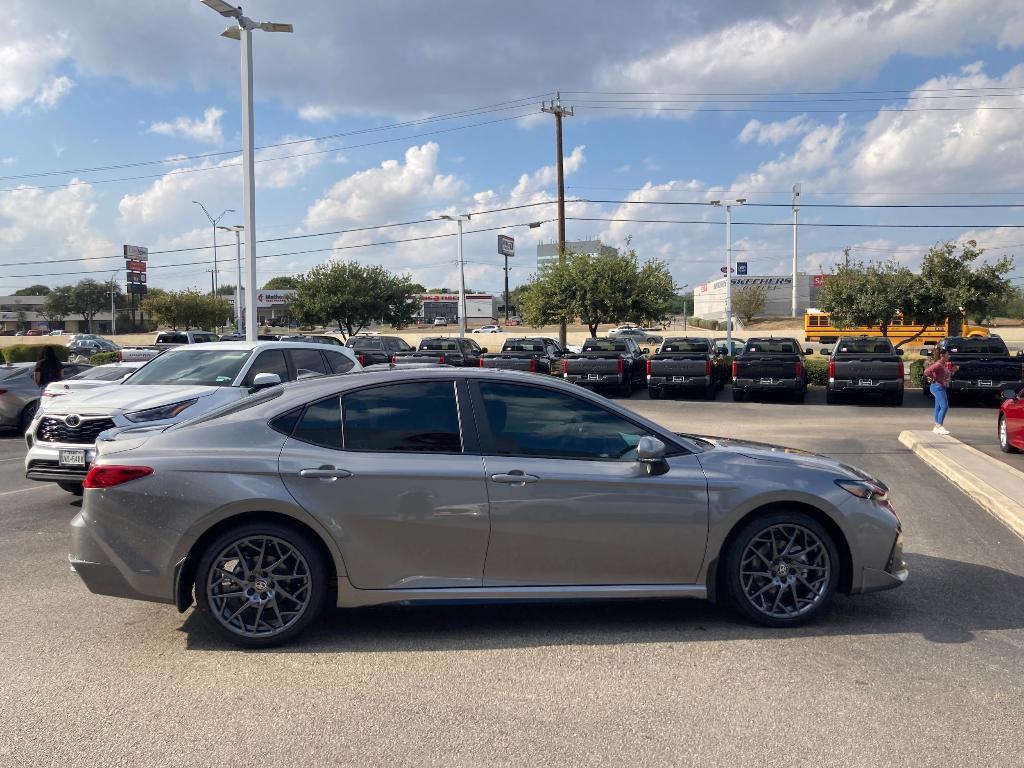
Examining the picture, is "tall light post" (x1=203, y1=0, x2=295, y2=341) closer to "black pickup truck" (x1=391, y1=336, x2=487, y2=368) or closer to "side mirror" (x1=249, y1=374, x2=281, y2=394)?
"black pickup truck" (x1=391, y1=336, x2=487, y2=368)

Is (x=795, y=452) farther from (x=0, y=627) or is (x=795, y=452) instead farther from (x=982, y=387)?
(x=982, y=387)

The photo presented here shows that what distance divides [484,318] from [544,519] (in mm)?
132428

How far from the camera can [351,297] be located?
48.1m

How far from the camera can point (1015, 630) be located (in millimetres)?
5172

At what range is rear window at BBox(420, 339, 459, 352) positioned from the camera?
31266 mm

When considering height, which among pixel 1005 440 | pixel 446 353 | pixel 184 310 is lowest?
pixel 1005 440

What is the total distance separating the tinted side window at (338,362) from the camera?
1141 centimetres

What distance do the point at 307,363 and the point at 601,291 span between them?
2574 cm

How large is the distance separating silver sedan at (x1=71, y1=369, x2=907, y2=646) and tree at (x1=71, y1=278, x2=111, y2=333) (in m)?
115

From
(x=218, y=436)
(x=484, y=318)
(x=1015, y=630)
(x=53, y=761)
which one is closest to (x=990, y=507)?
(x=1015, y=630)

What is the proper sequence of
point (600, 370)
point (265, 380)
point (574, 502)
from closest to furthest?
point (574, 502), point (265, 380), point (600, 370)

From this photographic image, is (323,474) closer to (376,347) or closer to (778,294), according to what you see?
(376,347)

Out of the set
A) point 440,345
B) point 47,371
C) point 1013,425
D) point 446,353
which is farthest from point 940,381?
point 440,345

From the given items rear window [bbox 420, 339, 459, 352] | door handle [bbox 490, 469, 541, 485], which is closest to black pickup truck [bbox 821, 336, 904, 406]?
rear window [bbox 420, 339, 459, 352]
